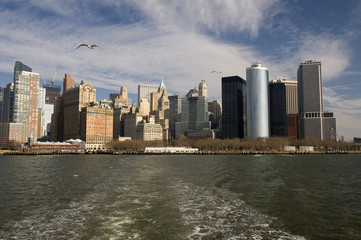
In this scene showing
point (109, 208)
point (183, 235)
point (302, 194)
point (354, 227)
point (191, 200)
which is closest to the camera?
point (183, 235)

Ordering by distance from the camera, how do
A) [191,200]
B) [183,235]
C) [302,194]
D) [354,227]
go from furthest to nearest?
1. [302,194]
2. [191,200]
3. [354,227]
4. [183,235]

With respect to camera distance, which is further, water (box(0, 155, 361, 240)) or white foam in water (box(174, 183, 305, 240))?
water (box(0, 155, 361, 240))

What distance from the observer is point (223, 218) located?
32.5 meters

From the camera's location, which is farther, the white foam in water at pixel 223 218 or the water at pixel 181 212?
the water at pixel 181 212

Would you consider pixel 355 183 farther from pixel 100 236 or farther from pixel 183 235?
pixel 100 236

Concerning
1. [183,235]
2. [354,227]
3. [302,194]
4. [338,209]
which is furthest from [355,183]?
[183,235]

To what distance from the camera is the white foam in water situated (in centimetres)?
2725

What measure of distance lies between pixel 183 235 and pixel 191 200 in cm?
1439

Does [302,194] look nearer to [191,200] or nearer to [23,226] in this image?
[191,200]

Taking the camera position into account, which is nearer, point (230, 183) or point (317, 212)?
point (317, 212)

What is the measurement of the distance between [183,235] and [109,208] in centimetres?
1318

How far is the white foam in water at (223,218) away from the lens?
27.2 meters

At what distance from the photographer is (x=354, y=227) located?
2909 centimetres

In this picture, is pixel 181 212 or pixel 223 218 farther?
pixel 181 212
